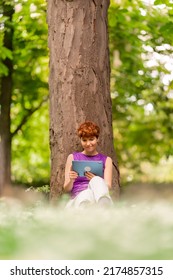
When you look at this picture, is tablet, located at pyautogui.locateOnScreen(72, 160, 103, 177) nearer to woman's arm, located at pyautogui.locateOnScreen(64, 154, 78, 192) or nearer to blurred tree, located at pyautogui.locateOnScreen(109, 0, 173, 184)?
woman's arm, located at pyautogui.locateOnScreen(64, 154, 78, 192)

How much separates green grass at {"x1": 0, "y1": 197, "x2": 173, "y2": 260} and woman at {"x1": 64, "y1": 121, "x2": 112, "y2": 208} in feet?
1.15

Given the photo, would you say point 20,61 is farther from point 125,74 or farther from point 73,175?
point 73,175

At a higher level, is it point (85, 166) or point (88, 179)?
point (85, 166)

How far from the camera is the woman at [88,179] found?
305 inches

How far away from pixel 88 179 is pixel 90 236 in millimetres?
2224

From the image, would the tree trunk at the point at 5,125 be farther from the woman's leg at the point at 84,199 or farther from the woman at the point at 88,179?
the woman's leg at the point at 84,199

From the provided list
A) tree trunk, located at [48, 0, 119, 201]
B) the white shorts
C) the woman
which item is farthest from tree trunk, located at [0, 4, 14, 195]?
the white shorts

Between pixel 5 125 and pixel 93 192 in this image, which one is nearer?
pixel 93 192

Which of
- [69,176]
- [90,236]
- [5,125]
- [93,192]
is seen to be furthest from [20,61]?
[90,236]

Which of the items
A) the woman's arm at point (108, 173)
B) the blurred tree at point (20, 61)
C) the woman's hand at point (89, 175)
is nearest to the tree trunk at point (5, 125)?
the blurred tree at point (20, 61)

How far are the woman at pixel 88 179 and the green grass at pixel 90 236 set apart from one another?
1.15 ft

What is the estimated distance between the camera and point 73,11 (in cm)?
941

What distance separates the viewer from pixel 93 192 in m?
7.82

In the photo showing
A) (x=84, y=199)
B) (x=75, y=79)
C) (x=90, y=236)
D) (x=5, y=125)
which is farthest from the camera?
(x=5, y=125)
